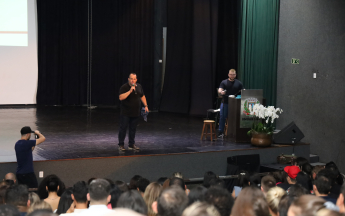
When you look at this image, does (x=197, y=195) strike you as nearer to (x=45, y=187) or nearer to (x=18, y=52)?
(x=45, y=187)

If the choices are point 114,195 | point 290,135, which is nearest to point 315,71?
point 290,135

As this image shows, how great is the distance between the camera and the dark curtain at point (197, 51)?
12.2 meters

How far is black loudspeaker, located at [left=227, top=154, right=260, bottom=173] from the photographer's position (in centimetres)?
754

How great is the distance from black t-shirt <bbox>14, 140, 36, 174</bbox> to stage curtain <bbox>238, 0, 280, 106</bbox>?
594 centimetres

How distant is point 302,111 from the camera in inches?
387

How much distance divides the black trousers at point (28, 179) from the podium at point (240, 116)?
3904mm

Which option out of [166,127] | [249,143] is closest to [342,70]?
[249,143]

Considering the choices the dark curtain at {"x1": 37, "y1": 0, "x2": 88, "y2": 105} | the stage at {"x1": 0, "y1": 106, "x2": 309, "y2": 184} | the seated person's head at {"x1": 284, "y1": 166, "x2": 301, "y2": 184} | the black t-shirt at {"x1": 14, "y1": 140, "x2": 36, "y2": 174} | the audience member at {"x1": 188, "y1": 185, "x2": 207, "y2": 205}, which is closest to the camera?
the audience member at {"x1": 188, "y1": 185, "x2": 207, "y2": 205}

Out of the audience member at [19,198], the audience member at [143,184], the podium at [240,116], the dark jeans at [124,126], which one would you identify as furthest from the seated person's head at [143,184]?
the podium at [240,116]

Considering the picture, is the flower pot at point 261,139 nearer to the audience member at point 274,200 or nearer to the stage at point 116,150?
the stage at point 116,150

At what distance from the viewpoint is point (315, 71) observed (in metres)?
9.46

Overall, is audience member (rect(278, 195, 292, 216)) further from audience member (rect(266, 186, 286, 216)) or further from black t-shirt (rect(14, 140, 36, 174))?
black t-shirt (rect(14, 140, 36, 174))

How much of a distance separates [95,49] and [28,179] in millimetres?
9170

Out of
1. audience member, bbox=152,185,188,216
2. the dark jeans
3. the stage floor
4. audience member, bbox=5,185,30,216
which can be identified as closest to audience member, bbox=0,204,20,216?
audience member, bbox=152,185,188,216
